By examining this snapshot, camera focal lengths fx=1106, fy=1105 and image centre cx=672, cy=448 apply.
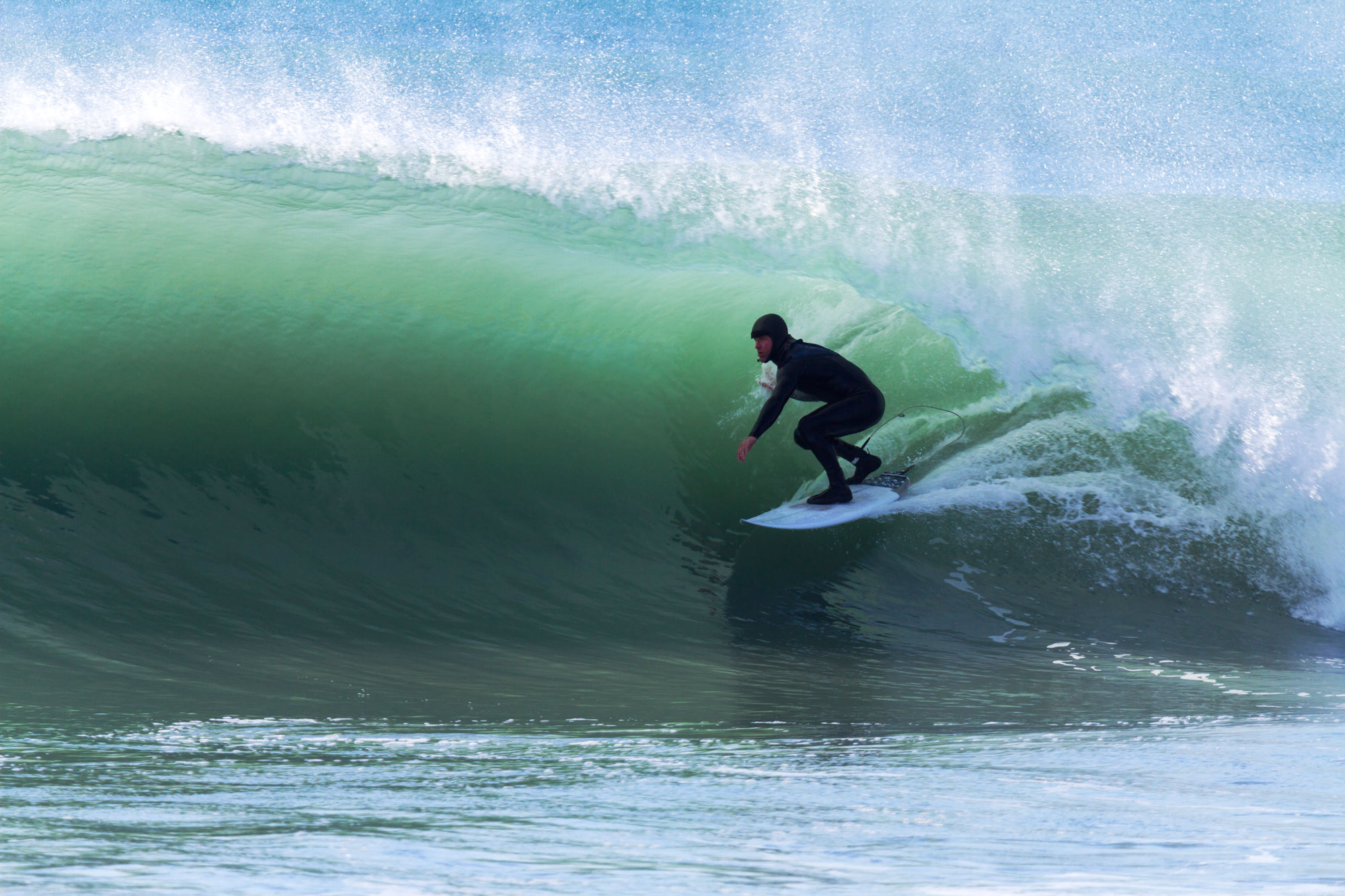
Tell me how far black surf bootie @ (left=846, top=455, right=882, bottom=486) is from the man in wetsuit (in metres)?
0.16

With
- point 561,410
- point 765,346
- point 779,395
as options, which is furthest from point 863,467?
point 561,410

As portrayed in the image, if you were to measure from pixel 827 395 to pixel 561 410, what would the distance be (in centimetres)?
166

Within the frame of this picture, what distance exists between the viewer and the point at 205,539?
185 inches

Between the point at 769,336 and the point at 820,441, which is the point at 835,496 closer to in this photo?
the point at 820,441

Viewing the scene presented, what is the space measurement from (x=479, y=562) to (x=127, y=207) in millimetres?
3568

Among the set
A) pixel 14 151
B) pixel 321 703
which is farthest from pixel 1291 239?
pixel 14 151

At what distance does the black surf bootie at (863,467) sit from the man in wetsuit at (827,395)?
16 cm

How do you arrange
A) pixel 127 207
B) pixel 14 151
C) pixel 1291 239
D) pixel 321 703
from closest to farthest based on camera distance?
pixel 321 703, pixel 127 207, pixel 14 151, pixel 1291 239

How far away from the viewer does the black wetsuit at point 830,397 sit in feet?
16.4

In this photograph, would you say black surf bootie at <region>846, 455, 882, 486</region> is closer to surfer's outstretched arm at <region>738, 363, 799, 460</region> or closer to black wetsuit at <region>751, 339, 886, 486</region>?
black wetsuit at <region>751, 339, 886, 486</region>

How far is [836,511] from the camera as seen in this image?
5.10 m

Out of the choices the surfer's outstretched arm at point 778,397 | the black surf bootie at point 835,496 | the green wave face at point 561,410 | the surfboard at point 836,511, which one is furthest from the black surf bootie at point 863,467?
the surfer's outstretched arm at point 778,397

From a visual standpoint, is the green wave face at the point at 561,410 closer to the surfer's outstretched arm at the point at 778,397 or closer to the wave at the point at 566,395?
the wave at the point at 566,395

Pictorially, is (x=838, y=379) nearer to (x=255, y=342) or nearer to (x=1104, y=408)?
(x=1104, y=408)
